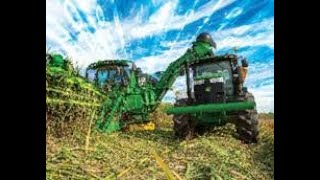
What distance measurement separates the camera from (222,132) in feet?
19.1

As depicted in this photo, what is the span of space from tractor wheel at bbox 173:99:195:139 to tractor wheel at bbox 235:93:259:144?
19.1 inches

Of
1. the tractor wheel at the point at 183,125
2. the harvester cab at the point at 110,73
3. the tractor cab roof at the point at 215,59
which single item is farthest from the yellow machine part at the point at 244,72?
the harvester cab at the point at 110,73

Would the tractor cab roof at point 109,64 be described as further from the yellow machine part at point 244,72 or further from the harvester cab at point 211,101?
the yellow machine part at point 244,72

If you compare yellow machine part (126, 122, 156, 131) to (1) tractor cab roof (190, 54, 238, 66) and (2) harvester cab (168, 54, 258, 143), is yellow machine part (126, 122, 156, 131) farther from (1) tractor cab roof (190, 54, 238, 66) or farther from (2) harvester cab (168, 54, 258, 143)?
(1) tractor cab roof (190, 54, 238, 66)

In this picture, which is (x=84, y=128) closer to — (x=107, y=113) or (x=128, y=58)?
(x=107, y=113)

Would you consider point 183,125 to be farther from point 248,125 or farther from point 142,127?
point 248,125

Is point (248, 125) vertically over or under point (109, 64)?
under

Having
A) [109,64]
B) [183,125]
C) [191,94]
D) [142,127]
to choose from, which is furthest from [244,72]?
[142,127]

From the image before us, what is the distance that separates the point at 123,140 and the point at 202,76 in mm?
976

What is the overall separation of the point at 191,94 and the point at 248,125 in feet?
2.08

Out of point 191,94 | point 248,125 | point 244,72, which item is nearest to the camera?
point 244,72

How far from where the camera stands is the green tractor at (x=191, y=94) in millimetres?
5434

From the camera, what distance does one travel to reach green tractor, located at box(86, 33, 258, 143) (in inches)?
214

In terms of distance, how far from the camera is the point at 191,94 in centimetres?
572
